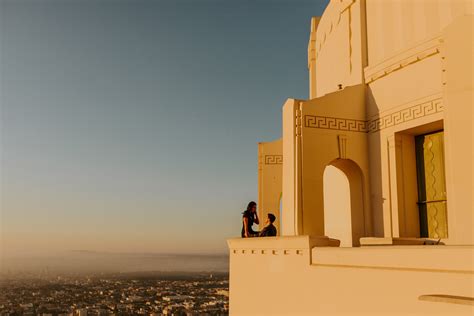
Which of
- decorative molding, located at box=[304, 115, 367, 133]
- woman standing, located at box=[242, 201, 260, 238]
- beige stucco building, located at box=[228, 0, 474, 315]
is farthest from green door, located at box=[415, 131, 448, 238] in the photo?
woman standing, located at box=[242, 201, 260, 238]

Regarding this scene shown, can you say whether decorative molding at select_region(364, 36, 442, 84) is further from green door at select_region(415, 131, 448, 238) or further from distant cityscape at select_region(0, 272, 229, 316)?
distant cityscape at select_region(0, 272, 229, 316)

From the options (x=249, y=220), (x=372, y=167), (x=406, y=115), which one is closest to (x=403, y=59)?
(x=406, y=115)

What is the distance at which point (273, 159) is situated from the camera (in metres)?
15.4

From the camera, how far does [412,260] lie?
18.0 ft

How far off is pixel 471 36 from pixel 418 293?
3493mm

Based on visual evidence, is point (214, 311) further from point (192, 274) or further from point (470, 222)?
point (192, 274)

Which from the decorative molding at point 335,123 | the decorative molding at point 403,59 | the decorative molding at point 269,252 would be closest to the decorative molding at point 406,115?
the decorative molding at point 335,123

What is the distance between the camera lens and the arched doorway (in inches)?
401

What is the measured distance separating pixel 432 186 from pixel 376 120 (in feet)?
5.49

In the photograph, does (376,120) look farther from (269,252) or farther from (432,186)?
(269,252)

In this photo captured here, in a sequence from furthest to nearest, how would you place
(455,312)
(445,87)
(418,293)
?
(445,87)
(418,293)
(455,312)

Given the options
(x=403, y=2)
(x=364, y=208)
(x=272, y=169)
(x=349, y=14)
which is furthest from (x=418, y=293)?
(x=272, y=169)

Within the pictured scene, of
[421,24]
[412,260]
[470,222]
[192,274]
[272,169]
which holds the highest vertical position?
[421,24]

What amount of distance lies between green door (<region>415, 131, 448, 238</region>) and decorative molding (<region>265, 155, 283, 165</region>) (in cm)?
616
